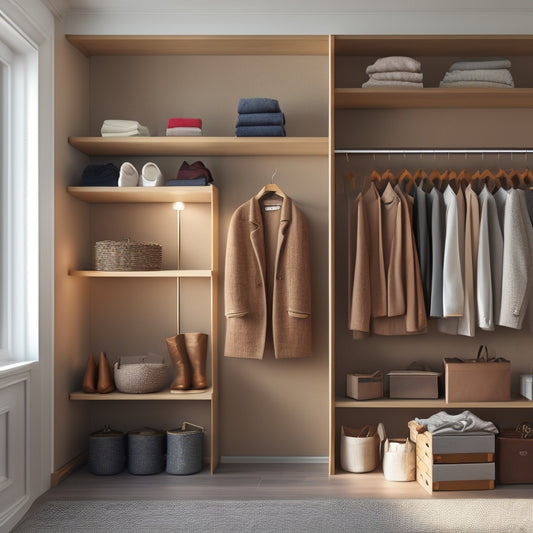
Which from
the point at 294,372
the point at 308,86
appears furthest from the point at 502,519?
the point at 308,86

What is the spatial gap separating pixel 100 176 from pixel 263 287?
1074mm

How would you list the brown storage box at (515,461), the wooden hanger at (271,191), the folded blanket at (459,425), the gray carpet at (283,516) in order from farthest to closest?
1. the wooden hanger at (271,191)
2. the brown storage box at (515,461)
3. the folded blanket at (459,425)
4. the gray carpet at (283,516)

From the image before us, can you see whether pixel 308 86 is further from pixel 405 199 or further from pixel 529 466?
pixel 529 466

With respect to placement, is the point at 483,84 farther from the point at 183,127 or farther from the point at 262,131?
the point at 183,127

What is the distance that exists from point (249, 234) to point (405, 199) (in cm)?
88

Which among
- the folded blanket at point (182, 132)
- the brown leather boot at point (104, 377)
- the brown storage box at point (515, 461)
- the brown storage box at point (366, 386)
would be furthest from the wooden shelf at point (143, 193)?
the brown storage box at point (515, 461)

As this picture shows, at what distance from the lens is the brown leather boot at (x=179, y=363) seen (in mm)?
3670

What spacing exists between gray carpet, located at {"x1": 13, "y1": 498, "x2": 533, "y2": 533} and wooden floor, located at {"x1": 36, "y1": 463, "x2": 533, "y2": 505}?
9cm

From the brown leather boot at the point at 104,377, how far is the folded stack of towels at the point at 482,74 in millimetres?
2404

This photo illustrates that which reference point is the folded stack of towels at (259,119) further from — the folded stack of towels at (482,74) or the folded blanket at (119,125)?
the folded stack of towels at (482,74)

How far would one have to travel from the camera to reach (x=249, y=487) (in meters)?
3.46

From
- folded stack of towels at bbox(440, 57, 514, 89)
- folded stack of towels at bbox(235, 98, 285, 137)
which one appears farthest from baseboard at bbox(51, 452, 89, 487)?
folded stack of towels at bbox(440, 57, 514, 89)

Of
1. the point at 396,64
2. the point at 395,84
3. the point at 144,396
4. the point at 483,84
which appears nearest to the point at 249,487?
the point at 144,396

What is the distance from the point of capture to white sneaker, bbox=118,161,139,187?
11.9 feet
